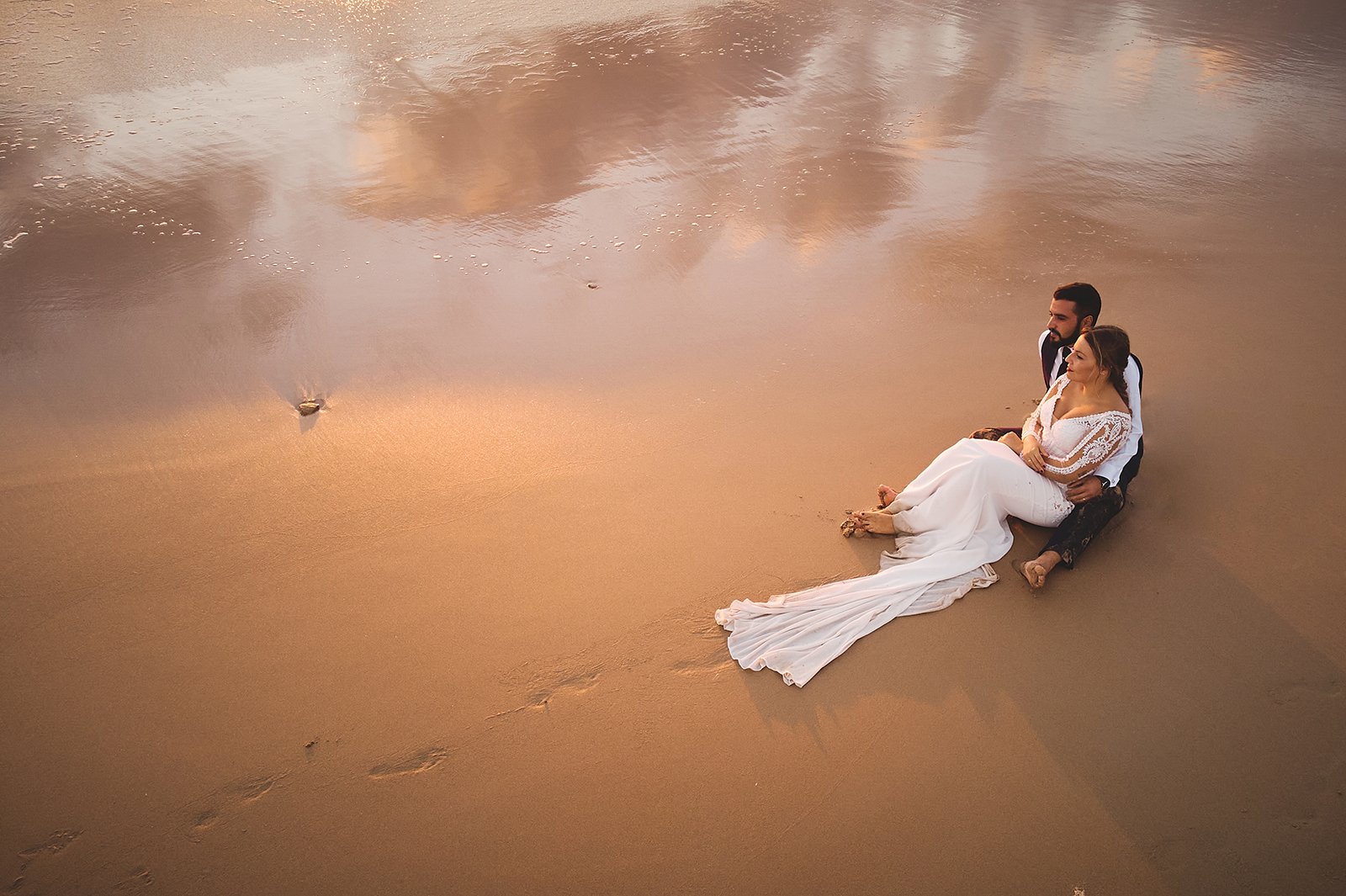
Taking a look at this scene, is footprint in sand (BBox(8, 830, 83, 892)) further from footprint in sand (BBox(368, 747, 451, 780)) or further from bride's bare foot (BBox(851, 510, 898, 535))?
bride's bare foot (BBox(851, 510, 898, 535))

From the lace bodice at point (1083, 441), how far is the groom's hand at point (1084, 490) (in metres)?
0.03

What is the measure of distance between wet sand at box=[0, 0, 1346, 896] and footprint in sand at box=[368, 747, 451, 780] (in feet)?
0.04

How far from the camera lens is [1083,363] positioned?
3.20 m

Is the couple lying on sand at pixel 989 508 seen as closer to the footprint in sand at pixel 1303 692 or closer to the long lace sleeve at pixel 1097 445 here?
the long lace sleeve at pixel 1097 445

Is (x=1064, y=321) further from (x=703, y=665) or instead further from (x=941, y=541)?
(x=703, y=665)

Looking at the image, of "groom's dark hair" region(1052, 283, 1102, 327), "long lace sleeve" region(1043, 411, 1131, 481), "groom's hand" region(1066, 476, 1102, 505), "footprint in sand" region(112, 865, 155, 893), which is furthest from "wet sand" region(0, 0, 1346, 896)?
"groom's dark hair" region(1052, 283, 1102, 327)

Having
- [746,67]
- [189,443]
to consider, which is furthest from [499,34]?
[189,443]

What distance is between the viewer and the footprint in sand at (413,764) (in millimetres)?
2574

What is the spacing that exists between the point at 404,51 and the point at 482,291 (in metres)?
4.06

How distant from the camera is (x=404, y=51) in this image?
25.0ft

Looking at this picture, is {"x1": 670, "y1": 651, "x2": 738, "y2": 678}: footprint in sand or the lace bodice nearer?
{"x1": 670, "y1": 651, "x2": 738, "y2": 678}: footprint in sand

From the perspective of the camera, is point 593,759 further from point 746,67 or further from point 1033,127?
point 746,67

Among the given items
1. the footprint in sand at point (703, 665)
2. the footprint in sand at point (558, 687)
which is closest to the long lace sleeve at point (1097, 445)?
the footprint in sand at point (703, 665)

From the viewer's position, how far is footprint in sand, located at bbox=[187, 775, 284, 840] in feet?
8.00
